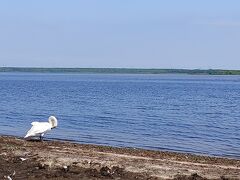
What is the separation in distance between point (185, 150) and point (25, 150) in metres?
9.54

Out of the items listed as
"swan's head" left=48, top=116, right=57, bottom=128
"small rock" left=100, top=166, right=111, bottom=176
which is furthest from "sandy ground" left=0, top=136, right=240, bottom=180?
"swan's head" left=48, top=116, right=57, bottom=128

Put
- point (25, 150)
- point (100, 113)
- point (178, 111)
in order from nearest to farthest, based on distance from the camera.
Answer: point (25, 150) → point (100, 113) → point (178, 111)

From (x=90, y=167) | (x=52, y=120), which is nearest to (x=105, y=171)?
(x=90, y=167)

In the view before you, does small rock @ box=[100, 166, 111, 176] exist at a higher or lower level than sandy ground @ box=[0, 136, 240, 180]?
higher

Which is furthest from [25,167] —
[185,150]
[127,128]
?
[127,128]

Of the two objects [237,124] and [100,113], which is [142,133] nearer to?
[237,124]

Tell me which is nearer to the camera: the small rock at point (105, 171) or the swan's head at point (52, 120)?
the small rock at point (105, 171)

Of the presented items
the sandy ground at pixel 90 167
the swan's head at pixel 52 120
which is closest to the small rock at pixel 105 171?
the sandy ground at pixel 90 167

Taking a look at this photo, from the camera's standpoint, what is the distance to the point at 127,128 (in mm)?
37594

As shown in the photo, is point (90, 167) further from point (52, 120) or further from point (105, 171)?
point (52, 120)

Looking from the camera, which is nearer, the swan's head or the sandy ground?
the sandy ground

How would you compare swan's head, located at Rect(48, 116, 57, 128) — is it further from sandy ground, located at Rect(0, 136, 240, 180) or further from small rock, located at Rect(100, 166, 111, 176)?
small rock, located at Rect(100, 166, 111, 176)

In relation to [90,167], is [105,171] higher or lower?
higher

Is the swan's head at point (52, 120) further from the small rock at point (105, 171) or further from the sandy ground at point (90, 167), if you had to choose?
the small rock at point (105, 171)
